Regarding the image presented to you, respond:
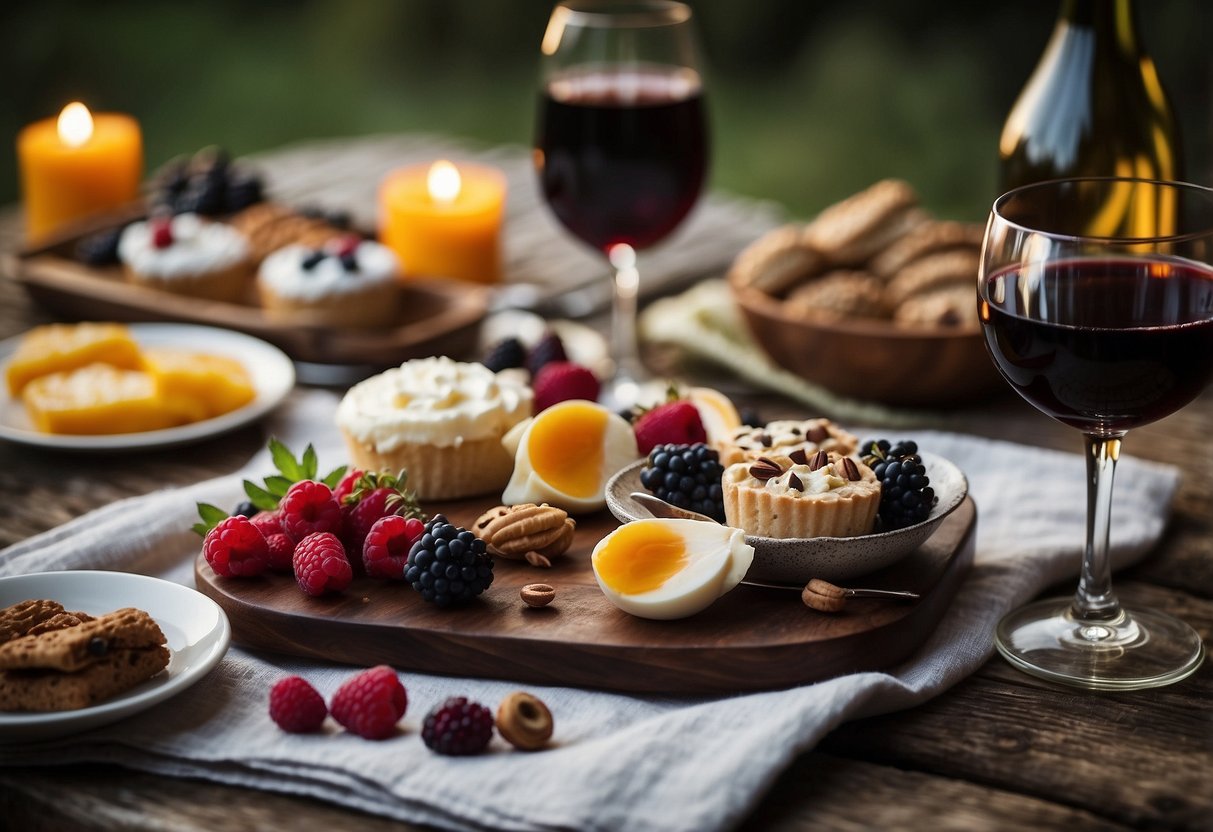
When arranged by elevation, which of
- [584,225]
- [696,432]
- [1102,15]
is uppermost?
[1102,15]

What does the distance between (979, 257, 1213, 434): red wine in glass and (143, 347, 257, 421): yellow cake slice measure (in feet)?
4.20

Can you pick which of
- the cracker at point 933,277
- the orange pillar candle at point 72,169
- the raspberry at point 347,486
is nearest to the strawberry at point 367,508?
the raspberry at point 347,486

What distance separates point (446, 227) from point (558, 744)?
168cm

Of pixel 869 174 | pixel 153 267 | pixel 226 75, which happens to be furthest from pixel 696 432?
pixel 226 75

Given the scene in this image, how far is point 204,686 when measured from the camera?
1.49 metres

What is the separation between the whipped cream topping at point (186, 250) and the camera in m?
2.72

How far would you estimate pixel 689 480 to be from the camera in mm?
1648

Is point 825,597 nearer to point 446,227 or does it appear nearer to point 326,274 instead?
point 326,274

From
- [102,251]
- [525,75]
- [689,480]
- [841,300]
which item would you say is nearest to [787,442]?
[689,480]

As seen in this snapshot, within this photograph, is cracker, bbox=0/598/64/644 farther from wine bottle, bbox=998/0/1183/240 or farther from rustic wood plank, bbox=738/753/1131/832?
wine bottle, bbox=998/0/1183/240

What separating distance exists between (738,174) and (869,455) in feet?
14.8

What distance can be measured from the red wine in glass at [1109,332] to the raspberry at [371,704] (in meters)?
0.74

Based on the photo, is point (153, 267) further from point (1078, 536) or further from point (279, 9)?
point (279, 9)

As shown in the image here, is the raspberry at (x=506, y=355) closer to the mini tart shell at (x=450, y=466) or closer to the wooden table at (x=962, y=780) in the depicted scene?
the mini tart shell at (x=450, y=466)
